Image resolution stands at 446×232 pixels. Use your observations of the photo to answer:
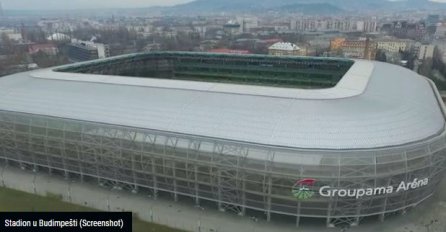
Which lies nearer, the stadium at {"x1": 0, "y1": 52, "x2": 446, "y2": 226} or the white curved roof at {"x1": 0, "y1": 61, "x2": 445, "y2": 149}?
the stadium at {"x1": 0, "y1": 52, "x2": 446, "y2": 226}

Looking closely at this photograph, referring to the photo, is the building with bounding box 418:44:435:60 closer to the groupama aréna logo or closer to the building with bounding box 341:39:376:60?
the building with bounding box 341:39:376:60

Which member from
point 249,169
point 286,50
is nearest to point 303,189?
point 249,169

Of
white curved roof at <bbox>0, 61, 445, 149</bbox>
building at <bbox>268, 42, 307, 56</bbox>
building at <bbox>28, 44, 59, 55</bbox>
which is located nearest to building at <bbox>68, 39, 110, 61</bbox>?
building at <bbox>28, 44, 59, 55</bbox>

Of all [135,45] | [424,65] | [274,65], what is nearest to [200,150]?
[274,65]

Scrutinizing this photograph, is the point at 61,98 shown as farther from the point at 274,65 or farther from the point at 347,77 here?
the point at 274,65

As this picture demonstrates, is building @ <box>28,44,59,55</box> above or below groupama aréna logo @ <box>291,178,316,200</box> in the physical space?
below
